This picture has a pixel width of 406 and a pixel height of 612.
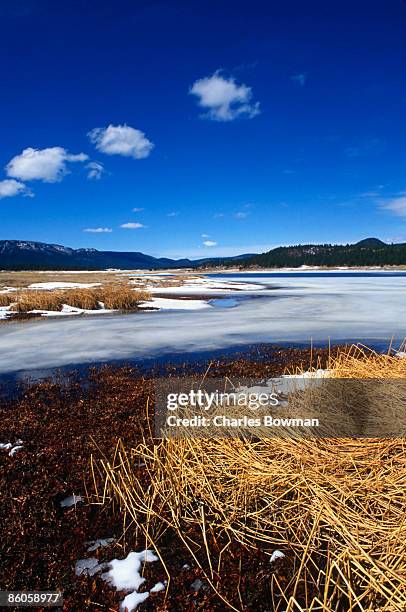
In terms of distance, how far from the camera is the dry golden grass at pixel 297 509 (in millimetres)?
2379

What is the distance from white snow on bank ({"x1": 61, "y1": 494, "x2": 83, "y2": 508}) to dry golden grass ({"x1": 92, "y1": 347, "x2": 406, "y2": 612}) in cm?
21

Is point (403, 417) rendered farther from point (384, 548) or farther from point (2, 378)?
point (2, 378)

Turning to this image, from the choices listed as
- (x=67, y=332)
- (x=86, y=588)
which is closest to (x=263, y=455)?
(x=86, y=588)

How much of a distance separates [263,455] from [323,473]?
638 mm

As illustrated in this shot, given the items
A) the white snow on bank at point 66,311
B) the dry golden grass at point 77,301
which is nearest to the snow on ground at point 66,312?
the white snow on bank at point 66,311

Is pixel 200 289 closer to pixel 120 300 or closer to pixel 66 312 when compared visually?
pixel 120 300

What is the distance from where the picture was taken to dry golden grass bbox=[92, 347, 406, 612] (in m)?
2.38

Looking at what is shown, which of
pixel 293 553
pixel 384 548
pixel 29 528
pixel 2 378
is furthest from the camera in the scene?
pixel 2 378

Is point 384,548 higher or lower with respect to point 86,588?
higher

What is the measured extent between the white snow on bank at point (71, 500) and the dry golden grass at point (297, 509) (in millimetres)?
214

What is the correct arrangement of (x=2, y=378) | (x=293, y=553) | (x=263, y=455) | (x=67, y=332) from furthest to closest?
(x=67, y=332), (x=2, y=378), (x=263, y=455), (x=293, y=553)

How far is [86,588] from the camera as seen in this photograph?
2.55 m

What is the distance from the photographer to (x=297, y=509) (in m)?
3.00

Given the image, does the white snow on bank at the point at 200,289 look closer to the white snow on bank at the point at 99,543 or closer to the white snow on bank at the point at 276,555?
the white snow on bank at the point at 99,543
